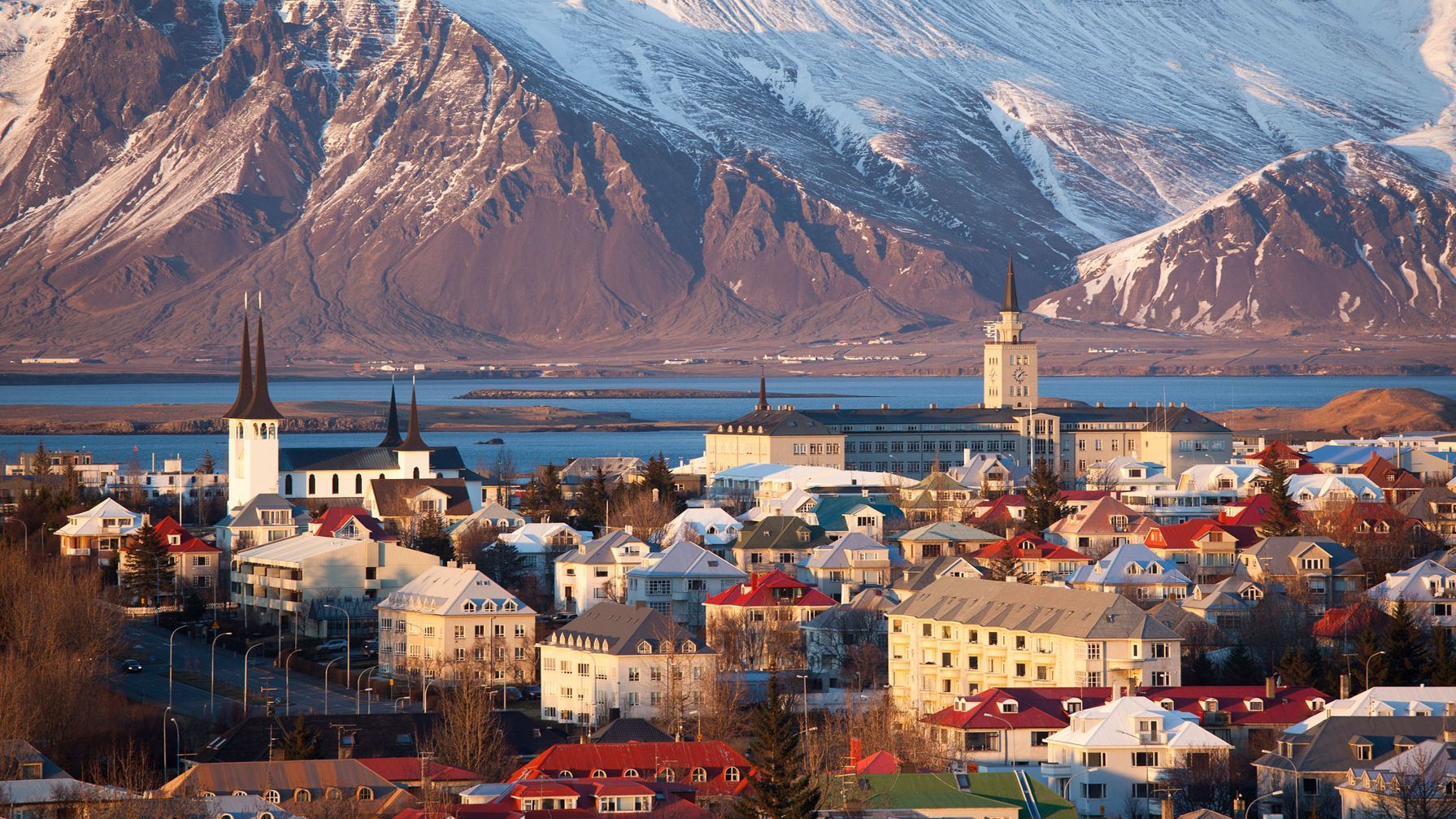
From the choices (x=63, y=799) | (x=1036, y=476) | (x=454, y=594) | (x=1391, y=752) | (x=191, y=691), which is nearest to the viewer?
(x=63, y=799)

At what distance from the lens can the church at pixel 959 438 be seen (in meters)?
159

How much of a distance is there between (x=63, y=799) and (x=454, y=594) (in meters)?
34.6

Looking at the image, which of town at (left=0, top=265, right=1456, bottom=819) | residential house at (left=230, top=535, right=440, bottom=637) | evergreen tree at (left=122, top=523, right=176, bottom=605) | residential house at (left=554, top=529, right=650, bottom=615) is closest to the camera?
town at (left=0, top=265, right=1456, bottom=819)

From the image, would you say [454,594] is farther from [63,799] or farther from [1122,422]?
[1122,422]

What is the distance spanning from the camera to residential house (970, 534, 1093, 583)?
8962 cm

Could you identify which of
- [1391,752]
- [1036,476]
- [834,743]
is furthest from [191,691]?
[1036,476]

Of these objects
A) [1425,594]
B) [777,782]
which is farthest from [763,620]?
[777,782]

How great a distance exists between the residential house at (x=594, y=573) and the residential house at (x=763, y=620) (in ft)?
20.3

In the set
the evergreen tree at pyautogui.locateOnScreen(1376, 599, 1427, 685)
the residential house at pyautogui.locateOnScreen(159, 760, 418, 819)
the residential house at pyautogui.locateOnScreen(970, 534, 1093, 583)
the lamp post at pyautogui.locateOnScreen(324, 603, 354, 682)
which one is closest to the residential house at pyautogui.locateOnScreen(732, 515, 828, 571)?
the residential house at pyautogui.locateOnScreen(970, 534, 1093, 583)

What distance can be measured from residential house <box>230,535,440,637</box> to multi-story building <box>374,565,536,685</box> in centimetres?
797

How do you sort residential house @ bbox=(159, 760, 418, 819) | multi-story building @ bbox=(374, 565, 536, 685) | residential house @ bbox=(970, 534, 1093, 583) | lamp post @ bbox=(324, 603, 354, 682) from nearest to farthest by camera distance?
residential house @ bbox=(159, 760, 418, 819)
lamp post @ bbox=(324, 603, 354, 682)
multi-story building @ bbox=(374, 565, 536, 685)
residential house @ bbox=(970, 534, 1093, 583)

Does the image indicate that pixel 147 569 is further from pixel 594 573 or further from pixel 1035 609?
pixel 1035 609

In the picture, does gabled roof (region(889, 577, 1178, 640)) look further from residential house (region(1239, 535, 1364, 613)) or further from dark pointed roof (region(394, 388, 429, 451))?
dark pointed roof (region(394, 388, 429, 451))

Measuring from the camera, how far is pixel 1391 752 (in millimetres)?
54594
